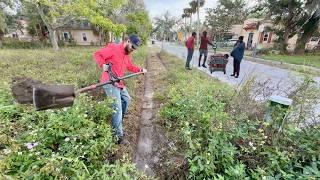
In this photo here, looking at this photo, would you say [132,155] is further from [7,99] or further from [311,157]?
[7,99]

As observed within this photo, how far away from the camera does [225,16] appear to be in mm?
Answer: 44156

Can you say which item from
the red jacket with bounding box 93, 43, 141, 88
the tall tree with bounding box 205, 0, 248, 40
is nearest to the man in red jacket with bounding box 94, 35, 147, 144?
the red jacket with bounding box 93, 43, 141, 88

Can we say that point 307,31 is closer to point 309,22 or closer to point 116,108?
point 309,22

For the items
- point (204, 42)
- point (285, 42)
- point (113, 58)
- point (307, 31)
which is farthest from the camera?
point (285, 42)

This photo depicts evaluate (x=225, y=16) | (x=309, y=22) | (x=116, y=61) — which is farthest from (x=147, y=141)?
(x=225, y=16)

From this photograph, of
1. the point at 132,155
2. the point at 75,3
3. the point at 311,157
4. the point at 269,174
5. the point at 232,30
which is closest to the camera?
the point at 269,174

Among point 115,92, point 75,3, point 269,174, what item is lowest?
point 269,174

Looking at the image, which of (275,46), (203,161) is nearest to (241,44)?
(203,161)

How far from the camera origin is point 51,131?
265 cm

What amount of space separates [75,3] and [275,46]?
860 inches

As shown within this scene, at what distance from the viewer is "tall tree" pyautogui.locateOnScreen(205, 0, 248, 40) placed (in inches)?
1731

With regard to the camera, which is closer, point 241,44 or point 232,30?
point 241,44

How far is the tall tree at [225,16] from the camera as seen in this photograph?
144 ft

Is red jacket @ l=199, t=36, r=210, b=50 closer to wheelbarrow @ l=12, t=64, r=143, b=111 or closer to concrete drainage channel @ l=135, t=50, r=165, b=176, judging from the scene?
concrete drainage channel @ l=135, t=50, r=165, b=176
